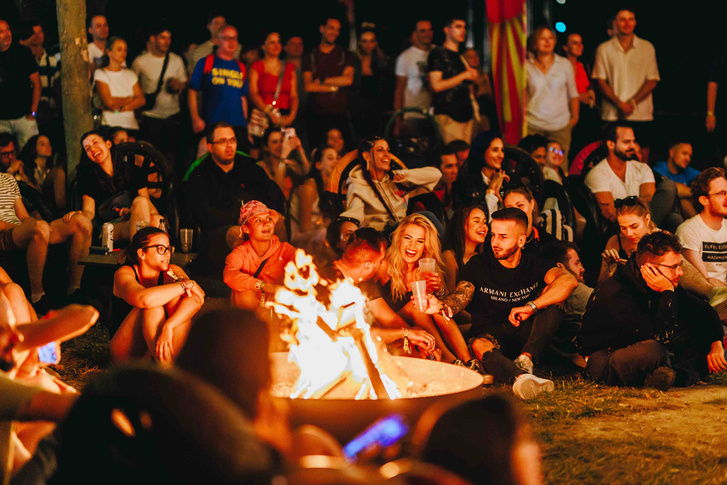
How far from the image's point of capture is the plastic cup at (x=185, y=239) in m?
6.42

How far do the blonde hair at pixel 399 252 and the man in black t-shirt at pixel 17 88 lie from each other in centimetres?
437

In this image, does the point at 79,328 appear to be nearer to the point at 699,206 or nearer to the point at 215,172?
the point at 215,172

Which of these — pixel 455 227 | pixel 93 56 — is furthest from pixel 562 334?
pixel 93 56

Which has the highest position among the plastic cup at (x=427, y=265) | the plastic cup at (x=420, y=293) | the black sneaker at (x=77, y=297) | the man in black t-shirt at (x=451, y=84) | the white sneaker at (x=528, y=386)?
the man in black t-shirt at (x=451, y=84)

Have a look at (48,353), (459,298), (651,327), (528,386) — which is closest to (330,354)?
(48,353)

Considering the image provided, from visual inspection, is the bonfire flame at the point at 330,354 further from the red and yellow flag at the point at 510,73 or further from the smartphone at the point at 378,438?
the red and yellow flag at the point at 510,73

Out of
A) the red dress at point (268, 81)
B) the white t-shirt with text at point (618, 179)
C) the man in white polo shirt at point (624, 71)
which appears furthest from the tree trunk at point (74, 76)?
the man in white polo shirt at point (624, 71)

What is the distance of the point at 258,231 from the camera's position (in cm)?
550

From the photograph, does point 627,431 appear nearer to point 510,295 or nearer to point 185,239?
point 510,295

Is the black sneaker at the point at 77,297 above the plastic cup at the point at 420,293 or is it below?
below

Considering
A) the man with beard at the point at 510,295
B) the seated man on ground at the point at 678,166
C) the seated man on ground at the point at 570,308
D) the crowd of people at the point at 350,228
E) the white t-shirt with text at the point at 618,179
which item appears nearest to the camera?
the crowd of people at the point at 350,228

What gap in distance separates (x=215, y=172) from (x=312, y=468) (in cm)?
550

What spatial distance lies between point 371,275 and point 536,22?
7279 millimetres

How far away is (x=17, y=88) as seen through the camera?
7.83m
